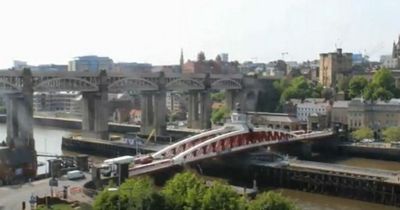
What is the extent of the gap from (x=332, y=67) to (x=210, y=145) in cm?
6282

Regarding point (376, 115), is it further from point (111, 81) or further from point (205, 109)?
point (111, 81)

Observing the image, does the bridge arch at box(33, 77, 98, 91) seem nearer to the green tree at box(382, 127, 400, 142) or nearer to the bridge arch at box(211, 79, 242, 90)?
the bridge arch at box(211, 79, 242, 90)

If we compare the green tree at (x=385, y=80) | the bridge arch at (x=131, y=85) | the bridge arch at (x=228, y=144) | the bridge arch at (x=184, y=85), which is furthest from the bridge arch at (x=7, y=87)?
the green tree at (x=385, y=80)

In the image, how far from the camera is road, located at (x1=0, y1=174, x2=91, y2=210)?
93.2ft

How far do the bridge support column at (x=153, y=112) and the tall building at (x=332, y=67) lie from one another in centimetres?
3902

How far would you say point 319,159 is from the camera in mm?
56969

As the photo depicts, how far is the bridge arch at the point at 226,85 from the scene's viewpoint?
270ft

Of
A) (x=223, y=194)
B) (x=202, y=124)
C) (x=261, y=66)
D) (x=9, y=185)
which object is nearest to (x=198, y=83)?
(x=202, y=124)

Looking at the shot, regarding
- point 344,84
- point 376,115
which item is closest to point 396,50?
point 344,84

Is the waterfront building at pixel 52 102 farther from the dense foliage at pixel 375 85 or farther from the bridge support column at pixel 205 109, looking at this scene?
the dense foliage at pixel 375 85

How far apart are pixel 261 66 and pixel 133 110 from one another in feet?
300

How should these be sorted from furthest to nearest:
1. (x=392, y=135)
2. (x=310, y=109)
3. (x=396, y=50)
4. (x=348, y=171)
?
(x=396, y=50) < (x=310, y=109) < (x=392, y=135) < (x=348, y=171)

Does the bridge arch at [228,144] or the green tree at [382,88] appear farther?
the green tree at [382,88]

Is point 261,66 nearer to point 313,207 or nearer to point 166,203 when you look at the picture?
point 313,207
